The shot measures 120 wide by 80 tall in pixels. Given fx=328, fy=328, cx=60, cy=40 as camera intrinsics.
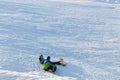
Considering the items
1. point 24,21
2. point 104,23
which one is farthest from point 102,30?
point 24,21

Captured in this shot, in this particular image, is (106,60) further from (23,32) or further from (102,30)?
(102,30)

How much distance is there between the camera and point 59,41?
1011 inches

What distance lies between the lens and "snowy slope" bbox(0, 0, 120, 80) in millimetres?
17469

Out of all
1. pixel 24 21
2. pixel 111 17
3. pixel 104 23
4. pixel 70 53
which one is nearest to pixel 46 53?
pixel 70 53

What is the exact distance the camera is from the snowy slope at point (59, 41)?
1747cm

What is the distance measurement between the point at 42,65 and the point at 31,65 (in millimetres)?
692

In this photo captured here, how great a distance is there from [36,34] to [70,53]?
581 centimetres

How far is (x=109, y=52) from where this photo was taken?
77.0ft

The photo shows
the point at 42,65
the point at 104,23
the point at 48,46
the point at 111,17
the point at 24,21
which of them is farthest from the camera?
the point at 111,17

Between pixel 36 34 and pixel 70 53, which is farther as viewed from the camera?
pixel 36 34

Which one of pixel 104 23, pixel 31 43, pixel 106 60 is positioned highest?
pixel 104 23

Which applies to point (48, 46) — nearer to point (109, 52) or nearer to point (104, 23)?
point (109, 52)

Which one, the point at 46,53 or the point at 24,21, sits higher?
the point at 24,21

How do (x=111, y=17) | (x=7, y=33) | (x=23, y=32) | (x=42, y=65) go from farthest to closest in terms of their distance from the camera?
(x=111, y=17), (x=23, y=32), (x=7, y=33), (x=42, y=65)
